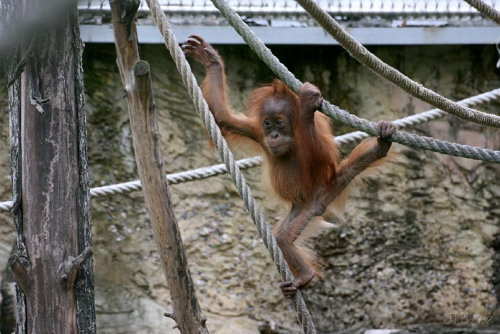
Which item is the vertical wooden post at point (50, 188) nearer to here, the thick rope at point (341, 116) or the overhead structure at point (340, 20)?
the thick rope at point (341, 116)

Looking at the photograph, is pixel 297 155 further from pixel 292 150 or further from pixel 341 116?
pixel 341 116

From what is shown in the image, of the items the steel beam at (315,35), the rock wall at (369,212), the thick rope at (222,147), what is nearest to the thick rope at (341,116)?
the thick rope at (222,147)

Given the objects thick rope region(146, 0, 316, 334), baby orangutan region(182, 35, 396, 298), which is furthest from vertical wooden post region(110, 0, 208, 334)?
baby orangutan region(182, 35, 396, 298)

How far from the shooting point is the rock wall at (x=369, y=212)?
555 cm

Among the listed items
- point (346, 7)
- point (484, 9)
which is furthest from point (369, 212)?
point (484, 9)

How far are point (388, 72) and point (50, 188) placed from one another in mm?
1621

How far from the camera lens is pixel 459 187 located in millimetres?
5758

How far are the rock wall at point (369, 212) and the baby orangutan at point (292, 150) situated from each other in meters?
1.39

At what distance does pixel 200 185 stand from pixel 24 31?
119 inches

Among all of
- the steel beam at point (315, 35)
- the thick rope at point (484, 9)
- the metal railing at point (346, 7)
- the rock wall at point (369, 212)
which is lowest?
the rock wall at point (369, 212)

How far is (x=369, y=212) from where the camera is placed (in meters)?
5.73

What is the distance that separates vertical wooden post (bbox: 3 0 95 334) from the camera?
269cm

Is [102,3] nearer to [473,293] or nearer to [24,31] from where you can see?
[24,31]

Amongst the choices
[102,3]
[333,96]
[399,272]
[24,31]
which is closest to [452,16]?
[333,96]
